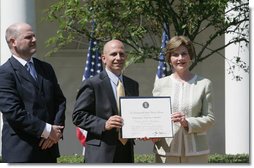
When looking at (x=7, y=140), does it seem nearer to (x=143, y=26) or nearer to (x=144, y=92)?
(x=143, y=26)

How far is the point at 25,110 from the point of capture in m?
5.02

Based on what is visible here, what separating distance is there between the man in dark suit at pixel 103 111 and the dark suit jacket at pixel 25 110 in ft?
0.76

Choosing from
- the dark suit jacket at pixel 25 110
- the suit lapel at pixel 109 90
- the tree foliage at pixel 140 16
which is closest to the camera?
the dark suit jacket at pixel 25 110

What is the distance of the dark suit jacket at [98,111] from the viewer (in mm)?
5160

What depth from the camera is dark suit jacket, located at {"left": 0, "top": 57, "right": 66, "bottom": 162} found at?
500cm

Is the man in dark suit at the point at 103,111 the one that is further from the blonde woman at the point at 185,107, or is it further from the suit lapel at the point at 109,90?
the blonde woman at the point at 185,107

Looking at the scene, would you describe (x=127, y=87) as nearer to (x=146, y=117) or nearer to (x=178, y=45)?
(x=146, y=117)

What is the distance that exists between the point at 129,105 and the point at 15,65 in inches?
37.7

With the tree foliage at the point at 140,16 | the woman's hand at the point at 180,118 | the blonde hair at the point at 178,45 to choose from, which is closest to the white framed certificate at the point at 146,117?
the woman's hand at the point at 180,118

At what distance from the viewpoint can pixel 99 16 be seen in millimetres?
8203

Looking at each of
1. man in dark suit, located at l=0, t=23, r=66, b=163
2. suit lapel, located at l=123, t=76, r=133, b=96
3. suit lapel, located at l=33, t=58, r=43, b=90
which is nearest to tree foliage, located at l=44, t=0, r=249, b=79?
suit lapel, located at l=123, t=76, r=133, b=96

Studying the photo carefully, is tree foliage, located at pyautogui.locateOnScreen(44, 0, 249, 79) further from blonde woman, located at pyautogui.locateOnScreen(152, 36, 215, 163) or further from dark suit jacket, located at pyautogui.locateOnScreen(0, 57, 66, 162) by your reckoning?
dark suit jacket, located at pyautogui.locateOnScreen(0, 57, 66, 162)

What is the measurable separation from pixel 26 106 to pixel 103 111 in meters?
0.61

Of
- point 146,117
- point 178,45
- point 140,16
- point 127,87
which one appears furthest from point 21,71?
point 140,16
